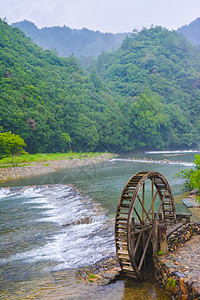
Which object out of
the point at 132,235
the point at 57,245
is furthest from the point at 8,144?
the point at 132,235

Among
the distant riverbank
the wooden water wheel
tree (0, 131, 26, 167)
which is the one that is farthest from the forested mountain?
the wooden water wheel

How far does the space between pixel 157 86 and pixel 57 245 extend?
372 feet

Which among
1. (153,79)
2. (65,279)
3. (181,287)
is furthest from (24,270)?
(153,79)

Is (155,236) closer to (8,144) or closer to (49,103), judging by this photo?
(8,144)

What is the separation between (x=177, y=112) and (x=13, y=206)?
8872 cm

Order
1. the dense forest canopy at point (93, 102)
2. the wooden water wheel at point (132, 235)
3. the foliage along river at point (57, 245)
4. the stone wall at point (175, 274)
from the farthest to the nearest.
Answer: the dense forest canopy at point (93, 102), the wooden water wheel at point (132, 235), the foliage along river at point (57, 245), the stone wall at point (175, 274)

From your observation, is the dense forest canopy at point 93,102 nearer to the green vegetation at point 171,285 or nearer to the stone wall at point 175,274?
the stone wall at point 175,274

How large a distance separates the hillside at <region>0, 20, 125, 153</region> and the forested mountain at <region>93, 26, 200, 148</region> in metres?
8.43

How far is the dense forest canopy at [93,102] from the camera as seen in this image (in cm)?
6569

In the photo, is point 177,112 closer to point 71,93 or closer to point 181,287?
point 71,93

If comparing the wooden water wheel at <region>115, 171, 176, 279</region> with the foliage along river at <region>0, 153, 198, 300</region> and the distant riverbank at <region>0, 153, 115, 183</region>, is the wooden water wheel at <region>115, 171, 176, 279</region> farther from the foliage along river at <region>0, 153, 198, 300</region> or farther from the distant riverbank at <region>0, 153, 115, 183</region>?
the distant riverbank at <region>0, 153, 115, 183</region>

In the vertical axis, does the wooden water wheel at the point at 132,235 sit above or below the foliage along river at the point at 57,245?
above

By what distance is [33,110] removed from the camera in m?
65.7

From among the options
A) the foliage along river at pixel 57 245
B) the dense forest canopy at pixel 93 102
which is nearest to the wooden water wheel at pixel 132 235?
the foliage along river at pixel 57 245
